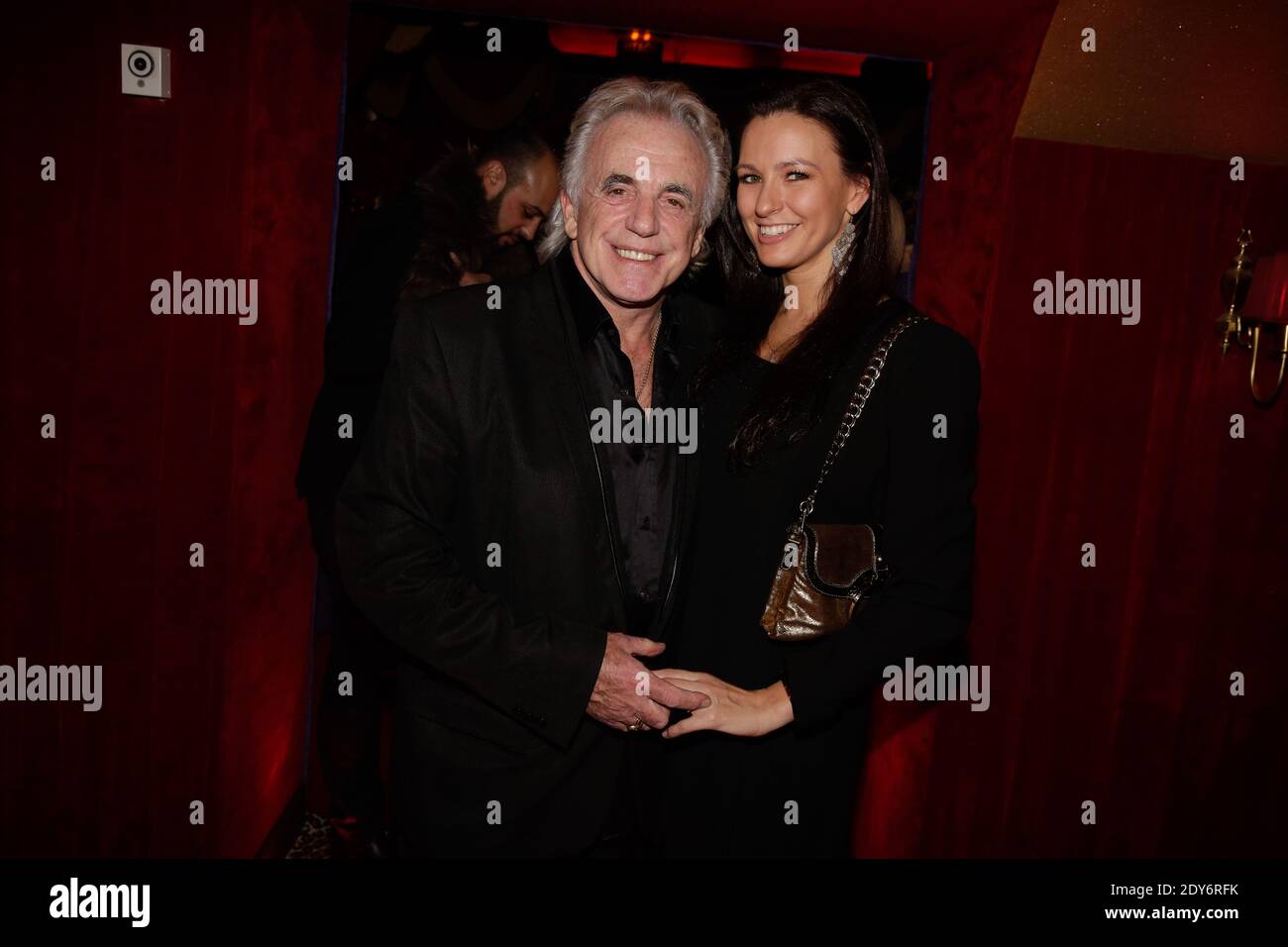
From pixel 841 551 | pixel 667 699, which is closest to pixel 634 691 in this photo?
pixel 667 699

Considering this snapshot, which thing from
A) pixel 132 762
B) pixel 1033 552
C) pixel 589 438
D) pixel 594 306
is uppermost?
pixel 594 306

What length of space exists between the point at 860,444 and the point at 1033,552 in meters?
1.78

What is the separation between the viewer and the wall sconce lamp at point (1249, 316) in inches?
114

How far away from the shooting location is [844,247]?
1957mm

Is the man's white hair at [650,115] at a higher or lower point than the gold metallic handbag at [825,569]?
higher

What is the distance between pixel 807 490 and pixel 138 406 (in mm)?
1899

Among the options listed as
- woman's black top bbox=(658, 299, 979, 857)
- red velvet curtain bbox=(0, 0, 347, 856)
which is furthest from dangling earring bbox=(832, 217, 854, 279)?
red velvet curtain bbox=(0, 0, 347, 856)

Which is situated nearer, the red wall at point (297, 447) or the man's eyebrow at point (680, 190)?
the man's eyebrow at point (680, 190)

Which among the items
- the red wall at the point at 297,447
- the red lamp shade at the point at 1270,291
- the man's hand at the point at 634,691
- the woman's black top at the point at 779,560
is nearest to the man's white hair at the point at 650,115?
the woman's black top at the point at 779,560

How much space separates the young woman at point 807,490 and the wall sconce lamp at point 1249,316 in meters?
1.79

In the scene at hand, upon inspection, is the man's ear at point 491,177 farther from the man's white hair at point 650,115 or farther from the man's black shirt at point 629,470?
the man's black shirt at point 629,470

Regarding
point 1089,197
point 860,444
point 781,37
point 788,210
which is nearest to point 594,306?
point 788,210

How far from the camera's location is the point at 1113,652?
10.7 feet

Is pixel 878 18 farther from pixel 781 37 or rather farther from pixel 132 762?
pixel 132 762
